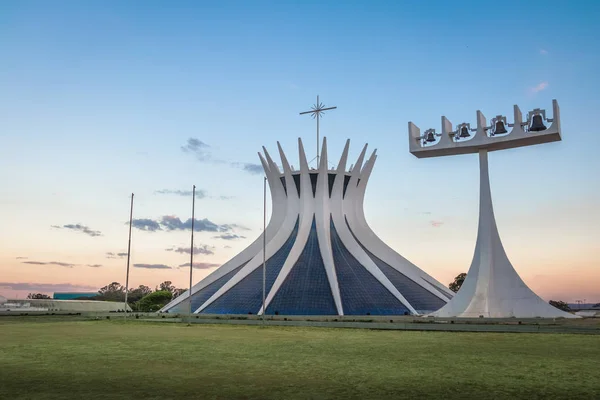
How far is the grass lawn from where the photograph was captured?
927 cm

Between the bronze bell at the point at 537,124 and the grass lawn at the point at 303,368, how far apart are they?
13.7 m

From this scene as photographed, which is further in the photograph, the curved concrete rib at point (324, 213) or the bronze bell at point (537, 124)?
the curved concrete rib at point (324, 213)

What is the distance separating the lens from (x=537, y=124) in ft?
95.5

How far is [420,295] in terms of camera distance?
141ft

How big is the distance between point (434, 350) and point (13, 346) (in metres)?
13.3

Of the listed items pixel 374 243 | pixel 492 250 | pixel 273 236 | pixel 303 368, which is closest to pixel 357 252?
pixel 374 243

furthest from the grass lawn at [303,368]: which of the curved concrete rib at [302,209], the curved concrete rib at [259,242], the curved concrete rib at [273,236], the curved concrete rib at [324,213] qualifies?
the curved concrete rib at [259,242]

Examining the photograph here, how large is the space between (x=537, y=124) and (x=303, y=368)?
22.9 m

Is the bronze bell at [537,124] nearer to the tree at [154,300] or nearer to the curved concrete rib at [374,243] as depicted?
the curved concrete rib at [374,243]

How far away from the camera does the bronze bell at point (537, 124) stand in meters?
29.0

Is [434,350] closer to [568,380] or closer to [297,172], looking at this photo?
[568,380]

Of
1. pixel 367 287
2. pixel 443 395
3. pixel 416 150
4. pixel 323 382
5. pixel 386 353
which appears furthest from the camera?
pixel 367 287

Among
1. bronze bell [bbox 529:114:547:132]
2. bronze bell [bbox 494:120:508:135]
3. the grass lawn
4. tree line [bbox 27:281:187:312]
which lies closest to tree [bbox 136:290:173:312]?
tree line [bbox 27:281:187:312]

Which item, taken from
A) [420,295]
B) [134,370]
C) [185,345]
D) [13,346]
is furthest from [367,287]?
[134,370]
